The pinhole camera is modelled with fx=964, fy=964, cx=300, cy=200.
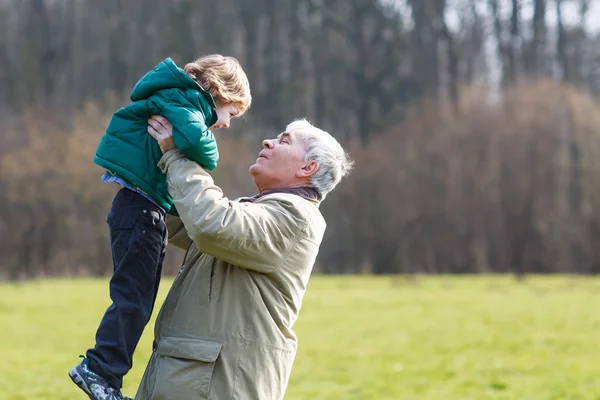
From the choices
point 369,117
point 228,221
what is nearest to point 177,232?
point 228,221

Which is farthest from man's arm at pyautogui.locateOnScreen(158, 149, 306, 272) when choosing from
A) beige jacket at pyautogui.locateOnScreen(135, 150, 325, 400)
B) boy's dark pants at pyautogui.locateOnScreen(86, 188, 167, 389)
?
boy's dark pants at pyautogui.locateOnScreen(86, 188, 167, 389)

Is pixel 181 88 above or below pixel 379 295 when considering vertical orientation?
above

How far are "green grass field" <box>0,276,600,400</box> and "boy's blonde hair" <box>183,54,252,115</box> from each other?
18.6 feet

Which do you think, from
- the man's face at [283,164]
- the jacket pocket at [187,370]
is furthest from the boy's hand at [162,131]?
the jacket pocket at [187,370]

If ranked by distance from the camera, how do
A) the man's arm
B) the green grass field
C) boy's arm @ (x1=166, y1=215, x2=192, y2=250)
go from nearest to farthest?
the man's arm, boy's arm @ (x1=166, y1=215, x2=192, y2=250), the green grass field

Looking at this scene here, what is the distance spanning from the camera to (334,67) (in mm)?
36219

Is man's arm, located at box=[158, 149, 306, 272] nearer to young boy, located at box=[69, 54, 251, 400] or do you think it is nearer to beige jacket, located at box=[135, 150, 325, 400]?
beige jacket, located at box=[135, 150, 325, 400]

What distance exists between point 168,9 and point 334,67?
6.55 m

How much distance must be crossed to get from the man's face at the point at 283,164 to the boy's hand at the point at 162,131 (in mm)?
340

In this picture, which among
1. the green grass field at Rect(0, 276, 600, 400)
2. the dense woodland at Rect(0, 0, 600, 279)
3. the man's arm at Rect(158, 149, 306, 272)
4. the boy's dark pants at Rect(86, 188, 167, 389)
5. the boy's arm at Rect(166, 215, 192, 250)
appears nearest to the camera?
the man's arm at Rect(158, 149, 306, 272)

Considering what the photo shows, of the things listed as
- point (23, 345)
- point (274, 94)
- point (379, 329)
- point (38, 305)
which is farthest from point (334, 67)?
point (23, 345)

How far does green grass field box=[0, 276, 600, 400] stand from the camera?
30.4 ft

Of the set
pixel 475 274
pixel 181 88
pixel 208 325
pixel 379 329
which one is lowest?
pixel 475 274

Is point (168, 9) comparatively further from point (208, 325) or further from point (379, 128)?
point (208, 325)
